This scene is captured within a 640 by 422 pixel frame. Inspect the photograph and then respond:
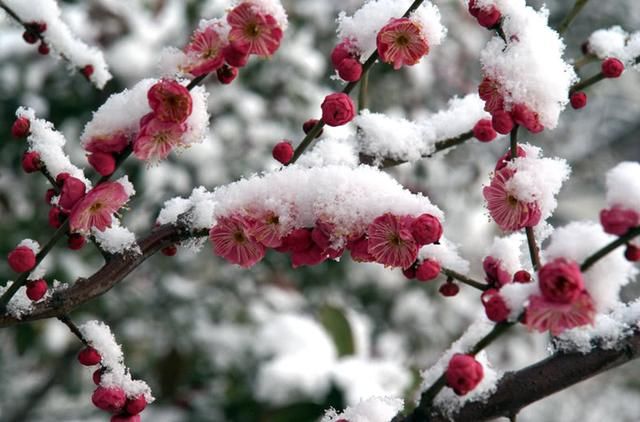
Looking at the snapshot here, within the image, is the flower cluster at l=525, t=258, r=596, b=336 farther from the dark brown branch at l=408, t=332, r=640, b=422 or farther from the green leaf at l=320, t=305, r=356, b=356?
the green leaf at l=320, t=305, r=356, b=356

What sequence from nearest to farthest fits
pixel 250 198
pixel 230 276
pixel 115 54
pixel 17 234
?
pixel 250 198
pixel 17 234
pixel 115 54
pixel 230 276

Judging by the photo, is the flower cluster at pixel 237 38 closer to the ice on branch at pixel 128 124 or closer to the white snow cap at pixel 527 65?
the ice on branch at pixel 128 124

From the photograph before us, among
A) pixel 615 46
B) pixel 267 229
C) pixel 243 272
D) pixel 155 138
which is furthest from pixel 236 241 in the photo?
pixel 243 272

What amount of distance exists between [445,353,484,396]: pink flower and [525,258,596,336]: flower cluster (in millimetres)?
62

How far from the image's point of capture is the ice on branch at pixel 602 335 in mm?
703

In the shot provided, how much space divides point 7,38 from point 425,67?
1.59 m

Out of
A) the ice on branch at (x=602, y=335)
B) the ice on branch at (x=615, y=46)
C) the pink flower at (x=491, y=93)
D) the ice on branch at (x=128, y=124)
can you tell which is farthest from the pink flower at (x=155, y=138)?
the ice on branch at (x=615, y=46)

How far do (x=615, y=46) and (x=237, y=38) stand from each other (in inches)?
22.6

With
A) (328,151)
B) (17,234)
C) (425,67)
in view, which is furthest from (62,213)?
(425,67)

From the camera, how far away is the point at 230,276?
10.2 ft

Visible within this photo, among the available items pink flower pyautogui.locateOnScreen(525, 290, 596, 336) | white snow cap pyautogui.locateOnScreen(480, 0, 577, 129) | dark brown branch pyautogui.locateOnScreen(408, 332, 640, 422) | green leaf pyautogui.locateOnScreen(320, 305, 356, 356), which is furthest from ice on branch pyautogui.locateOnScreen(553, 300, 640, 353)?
green leaf pyautogui.locateOnScreen(320, 305, 356, 356)

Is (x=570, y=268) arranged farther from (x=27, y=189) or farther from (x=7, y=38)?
(x=7, y=38)

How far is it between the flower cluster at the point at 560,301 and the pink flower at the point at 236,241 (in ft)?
1.01

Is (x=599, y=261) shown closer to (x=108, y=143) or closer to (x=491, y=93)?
(x=491, y=93)
